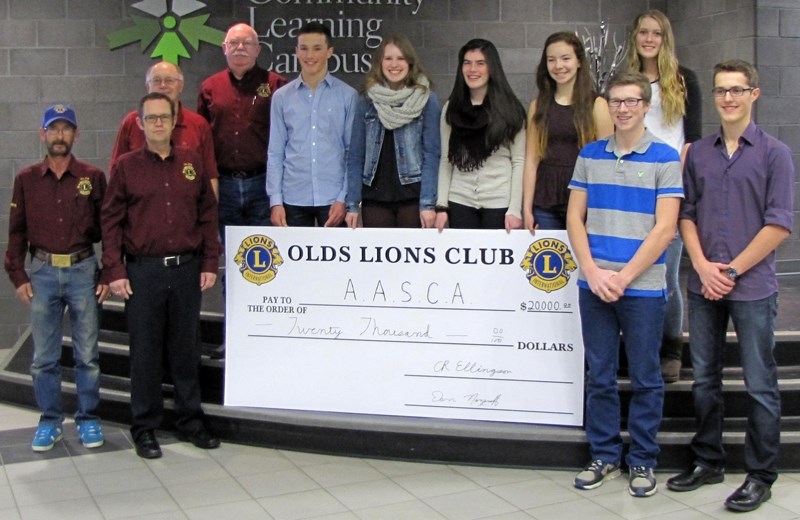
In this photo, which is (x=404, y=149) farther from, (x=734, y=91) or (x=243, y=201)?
(x=734, y=91)

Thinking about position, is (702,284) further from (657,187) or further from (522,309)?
(522,309)

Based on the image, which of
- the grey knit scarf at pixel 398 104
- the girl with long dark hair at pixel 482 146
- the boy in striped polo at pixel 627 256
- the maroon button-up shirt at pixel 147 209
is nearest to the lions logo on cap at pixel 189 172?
the maroon button-up shirt at pixel 147 209

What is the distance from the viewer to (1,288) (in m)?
6.46

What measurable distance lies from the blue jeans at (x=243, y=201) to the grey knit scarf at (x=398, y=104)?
0.82 m

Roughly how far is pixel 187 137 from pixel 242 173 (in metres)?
0.34

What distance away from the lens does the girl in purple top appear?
367cm

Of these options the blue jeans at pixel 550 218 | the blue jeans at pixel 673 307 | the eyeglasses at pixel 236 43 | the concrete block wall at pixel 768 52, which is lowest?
the blue jeans at pixel 673 307

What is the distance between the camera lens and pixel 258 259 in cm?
418

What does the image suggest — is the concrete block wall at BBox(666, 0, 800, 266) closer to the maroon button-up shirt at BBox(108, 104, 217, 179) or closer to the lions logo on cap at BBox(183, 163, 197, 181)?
the maroon button-up shirt at BBox(108, 104, 217, 179)

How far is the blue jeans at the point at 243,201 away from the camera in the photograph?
4.45m

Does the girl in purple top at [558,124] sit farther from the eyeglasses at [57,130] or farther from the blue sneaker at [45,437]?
the blue sneaker at [45,437]

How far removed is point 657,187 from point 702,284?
38 cm

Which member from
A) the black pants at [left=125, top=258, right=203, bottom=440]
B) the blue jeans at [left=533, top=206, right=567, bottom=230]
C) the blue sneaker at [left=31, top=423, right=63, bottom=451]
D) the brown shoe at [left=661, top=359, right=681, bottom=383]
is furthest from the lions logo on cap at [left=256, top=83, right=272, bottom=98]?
the brown shoe at [left=661, top=359, right=681, bottom=383]

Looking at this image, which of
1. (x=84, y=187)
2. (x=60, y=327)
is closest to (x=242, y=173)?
(x=84, y=187)
